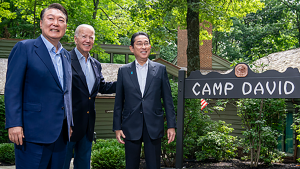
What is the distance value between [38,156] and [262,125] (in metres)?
5.86

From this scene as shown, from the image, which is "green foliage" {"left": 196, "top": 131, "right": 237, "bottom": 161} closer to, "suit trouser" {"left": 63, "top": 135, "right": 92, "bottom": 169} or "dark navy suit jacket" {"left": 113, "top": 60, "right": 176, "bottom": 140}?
"dark navy suit jacket" {"left": 113, "top": 60, "right": 176, "bottom": 140}

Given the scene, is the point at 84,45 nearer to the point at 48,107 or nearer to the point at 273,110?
the point at 48,107

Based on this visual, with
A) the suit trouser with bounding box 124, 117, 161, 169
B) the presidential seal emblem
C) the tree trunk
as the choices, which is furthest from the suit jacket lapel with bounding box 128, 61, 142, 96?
the tree trunk

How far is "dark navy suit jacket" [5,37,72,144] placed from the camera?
2502mm

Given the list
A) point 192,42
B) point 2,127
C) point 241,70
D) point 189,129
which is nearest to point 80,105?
point 241,70

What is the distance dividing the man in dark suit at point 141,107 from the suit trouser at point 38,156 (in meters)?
0.85

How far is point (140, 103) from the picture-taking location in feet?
11.0

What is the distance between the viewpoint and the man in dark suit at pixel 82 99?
334 cm

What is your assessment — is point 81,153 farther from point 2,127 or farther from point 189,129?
point 2,127

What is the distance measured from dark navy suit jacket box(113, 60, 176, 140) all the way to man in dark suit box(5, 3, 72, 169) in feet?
2.46

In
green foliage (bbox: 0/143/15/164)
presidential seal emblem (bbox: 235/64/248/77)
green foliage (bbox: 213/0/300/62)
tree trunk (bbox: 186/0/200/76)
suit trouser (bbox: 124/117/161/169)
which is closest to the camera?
suit trouser (bbox: 124/117/161/169)

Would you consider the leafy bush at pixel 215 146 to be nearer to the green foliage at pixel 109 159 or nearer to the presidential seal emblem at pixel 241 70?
the green foliage at pixel 109 159

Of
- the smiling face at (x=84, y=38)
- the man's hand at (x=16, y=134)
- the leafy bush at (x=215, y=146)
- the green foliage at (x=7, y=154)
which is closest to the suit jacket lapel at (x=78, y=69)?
the smiling face at (x=84, y=38)

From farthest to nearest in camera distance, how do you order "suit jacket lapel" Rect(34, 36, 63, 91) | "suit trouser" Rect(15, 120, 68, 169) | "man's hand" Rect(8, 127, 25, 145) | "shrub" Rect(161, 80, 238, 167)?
1. "shrub" Rect(161, 80, 238, 167)
2. "suit jacket lapel" Rect(34, 36, 63, 91)
3. "suit trouser" Rect(15, 120, 68, 169)
4. "man's hand" Rect(8, 127, 25, 145)
